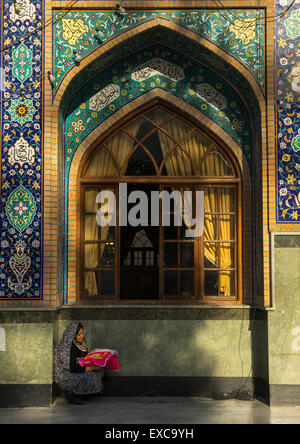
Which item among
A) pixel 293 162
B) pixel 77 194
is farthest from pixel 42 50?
pixel 293 162

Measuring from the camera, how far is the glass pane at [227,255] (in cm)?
755

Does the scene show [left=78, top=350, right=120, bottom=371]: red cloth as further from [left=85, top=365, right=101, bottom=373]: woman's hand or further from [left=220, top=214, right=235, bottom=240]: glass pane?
[left=220, top=214, right=235, bottom=240]: glass pane

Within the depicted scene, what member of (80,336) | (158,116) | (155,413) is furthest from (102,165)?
(155,413)

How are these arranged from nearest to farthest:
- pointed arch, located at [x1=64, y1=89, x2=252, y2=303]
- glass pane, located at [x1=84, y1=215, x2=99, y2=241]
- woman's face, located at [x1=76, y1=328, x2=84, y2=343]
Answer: woman's face, located at [x1=76, y1=328, x2=84, y2=343], pointed arch, located at [x1=64, y1=89, x2=252, y2=303], glass pane, located at [x1=84, y1=215, x2=99, y2=241]

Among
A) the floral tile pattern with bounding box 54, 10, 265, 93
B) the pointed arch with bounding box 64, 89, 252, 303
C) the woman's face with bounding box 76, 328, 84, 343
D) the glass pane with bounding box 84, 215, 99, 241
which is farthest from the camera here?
the glass pane with bounding box 84, 215, 99, 241

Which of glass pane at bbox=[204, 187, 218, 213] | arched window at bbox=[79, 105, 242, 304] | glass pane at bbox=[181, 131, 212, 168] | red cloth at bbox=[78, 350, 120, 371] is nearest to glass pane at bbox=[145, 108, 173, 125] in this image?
arched window at bbox=[79, 105, 242, 304]

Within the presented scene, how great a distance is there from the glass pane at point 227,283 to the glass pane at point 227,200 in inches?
34.4

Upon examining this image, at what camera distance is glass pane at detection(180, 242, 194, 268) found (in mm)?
7527

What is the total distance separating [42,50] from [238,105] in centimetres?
274

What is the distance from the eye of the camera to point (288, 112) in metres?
7.03

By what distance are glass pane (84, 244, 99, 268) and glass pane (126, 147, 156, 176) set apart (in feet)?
3.71

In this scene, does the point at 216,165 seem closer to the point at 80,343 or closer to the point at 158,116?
the point at 158,116

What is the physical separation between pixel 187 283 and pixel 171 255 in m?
0.44

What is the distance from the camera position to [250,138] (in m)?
7.54
